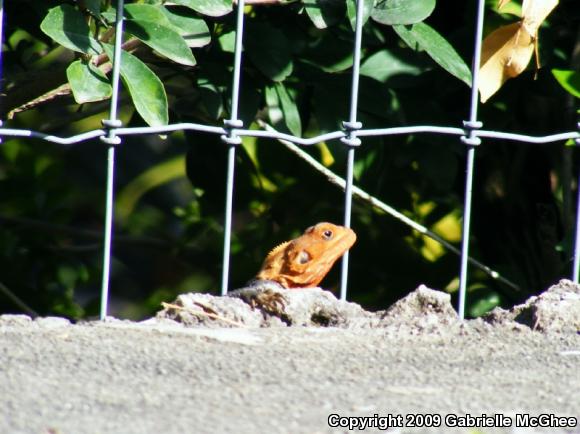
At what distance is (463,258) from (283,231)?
1584 mm

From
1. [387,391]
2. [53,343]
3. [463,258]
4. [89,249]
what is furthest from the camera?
[89,249]

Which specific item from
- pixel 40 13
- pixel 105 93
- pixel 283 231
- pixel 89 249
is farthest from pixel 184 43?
pixel 89 249

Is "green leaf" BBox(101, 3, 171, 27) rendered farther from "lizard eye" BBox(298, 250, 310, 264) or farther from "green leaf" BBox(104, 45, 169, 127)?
"lizard eye" BBox(298, 250, 310, 264)

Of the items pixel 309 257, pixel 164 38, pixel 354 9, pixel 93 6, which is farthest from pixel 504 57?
pixel 93 6

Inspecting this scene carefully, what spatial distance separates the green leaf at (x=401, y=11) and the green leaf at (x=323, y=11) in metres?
0.13

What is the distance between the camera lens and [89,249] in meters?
4.99

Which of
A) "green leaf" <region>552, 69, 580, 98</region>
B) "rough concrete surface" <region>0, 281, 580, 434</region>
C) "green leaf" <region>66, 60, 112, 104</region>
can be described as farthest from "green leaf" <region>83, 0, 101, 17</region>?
"green leaf" <region>552, 69, 580, 98</region>

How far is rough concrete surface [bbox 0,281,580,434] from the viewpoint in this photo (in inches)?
78.0

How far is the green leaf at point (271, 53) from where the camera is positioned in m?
3.20

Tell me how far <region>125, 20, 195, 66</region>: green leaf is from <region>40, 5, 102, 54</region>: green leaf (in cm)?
11

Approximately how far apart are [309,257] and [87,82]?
34.8 inches

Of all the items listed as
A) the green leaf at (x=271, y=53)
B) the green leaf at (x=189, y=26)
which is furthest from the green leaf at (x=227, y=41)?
the green leaf at (x=189, y=26)

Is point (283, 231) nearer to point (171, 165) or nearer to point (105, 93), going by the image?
point (105, 93)

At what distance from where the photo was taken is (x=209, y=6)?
9.11ft
